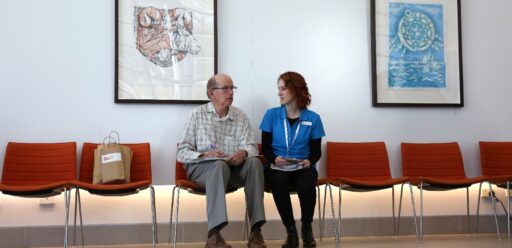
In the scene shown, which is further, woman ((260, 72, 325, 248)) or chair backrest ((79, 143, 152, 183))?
chair backrest ((79, 143, 152, 183))

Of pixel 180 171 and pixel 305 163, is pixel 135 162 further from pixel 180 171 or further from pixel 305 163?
pixel 305 163

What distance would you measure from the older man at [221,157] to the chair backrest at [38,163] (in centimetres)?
87

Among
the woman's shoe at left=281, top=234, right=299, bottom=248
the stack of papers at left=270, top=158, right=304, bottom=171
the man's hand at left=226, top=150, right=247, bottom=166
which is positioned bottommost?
the woman's shoe at left=281, top=234, right=299, bottom=248

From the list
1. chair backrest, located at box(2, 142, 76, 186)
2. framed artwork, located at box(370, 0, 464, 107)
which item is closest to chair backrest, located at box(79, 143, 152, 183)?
chair backrest, located at box(2, 142, 76, 186)

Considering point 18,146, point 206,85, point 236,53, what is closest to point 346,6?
point 236,53

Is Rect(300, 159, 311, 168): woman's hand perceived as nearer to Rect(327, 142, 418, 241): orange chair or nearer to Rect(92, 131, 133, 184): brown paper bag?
Rect(327, 142, 418, 241): orange chair

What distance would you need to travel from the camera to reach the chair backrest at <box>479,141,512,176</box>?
518 centimetres

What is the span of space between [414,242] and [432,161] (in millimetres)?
849

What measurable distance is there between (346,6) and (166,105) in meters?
1.78

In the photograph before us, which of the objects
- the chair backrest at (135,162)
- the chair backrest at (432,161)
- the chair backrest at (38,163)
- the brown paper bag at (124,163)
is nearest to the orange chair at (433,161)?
the chair backrest at (432,161)

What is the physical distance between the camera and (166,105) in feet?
16.2

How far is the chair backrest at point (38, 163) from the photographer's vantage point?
4.43 meters

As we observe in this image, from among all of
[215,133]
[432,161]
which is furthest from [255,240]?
[432,161]

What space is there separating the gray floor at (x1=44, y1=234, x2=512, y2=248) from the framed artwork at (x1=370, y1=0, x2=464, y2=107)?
116 centimetres
